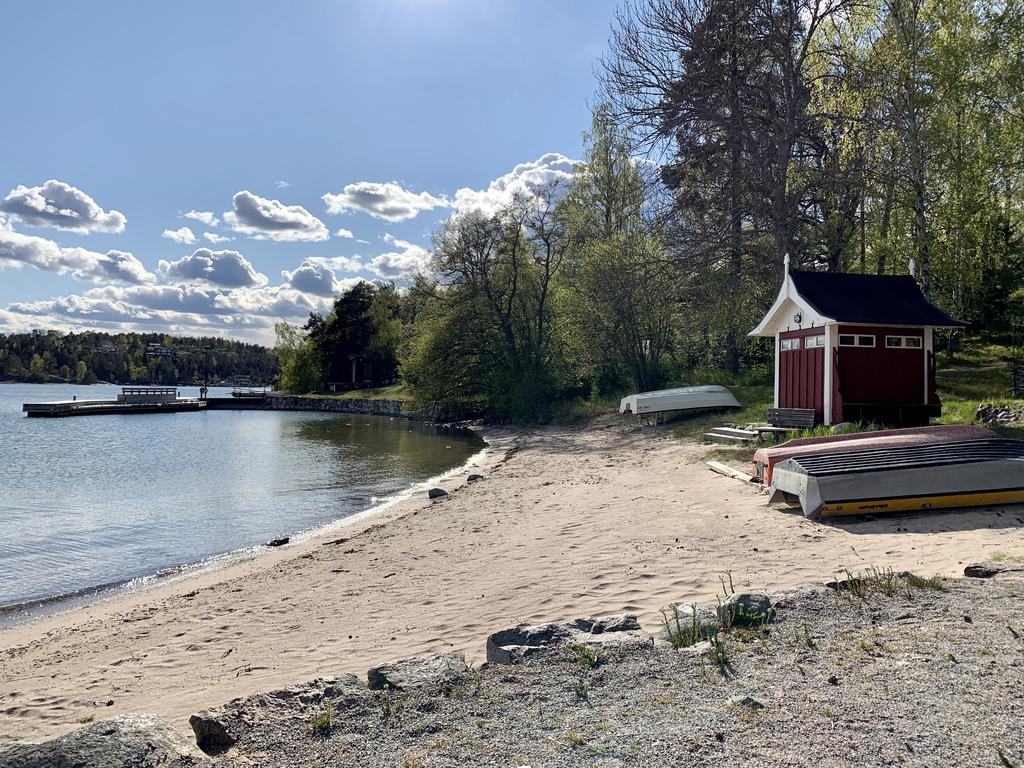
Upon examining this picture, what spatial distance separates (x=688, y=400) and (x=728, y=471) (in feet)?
33.7

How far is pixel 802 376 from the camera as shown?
16.3 metres

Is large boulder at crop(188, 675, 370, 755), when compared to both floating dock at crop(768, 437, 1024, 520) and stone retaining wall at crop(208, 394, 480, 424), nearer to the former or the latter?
floating dock at crop(768, 437, 1024, 520)

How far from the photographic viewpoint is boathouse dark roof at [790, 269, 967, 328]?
48.3 feet

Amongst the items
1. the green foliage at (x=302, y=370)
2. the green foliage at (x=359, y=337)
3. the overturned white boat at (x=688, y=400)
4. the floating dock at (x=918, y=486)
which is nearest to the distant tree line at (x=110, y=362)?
the green foliage at (x=302, y=370)

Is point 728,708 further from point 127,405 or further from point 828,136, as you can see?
point 127,405

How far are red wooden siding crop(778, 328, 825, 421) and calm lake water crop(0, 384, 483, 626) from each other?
1026 centimetres

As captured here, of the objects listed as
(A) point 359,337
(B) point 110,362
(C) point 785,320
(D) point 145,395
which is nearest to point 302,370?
(A) point 359,337

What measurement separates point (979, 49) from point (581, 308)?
54.6 feet

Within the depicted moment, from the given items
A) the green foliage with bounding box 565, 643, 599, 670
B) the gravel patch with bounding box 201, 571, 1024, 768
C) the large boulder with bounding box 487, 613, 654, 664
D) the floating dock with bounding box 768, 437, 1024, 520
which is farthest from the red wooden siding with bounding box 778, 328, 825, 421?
the green foliage with bounding box 565, 643, 599, 670

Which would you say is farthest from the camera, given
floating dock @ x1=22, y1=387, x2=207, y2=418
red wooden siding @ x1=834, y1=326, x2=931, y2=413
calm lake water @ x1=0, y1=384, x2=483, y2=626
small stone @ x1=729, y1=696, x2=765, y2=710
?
floating dock @ x1=22, y1=387, x2=207, y2=418

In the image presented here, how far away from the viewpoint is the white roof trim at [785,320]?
15258mm

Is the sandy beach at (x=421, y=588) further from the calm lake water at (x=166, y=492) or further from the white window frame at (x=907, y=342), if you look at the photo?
the white window frame at (x=907, y=342)

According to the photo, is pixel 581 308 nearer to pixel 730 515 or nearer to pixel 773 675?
pixel 730 515

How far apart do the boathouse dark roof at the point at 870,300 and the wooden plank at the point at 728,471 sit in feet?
14.0
